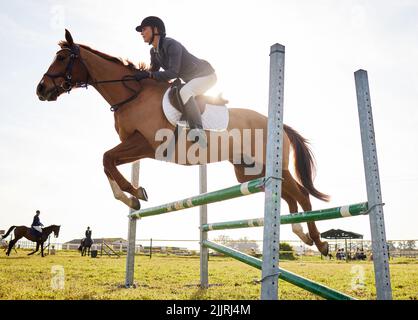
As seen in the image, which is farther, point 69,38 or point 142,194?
point 69,38

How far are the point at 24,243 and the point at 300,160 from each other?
2620cm

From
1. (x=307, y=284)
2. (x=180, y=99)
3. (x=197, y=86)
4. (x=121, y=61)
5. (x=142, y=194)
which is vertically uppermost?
(x=121, y=61)

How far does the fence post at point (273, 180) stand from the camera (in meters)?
2.05

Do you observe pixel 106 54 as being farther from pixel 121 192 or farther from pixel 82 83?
pixel 121 192

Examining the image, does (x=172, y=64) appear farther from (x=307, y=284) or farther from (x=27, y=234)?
(x=27, y=234)

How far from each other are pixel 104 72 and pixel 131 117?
67 centimetres

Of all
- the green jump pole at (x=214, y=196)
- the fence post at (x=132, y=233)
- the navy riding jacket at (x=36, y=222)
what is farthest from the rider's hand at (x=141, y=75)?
the navy riding jacket at (x=36, y=222)

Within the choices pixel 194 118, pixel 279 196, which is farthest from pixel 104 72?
pixel 279 196

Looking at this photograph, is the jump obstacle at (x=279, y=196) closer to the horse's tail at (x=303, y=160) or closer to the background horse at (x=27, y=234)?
the horse's tail at (x=303, y=160)

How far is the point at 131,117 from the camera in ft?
11.8

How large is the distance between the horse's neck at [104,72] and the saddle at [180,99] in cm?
51

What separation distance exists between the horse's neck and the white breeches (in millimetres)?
660

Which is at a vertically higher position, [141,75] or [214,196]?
[141,75]

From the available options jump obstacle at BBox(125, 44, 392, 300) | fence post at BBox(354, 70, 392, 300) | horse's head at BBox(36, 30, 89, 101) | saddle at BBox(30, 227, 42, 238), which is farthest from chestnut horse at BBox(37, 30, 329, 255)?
saddle at BBox(30, 227, 42, 238)
